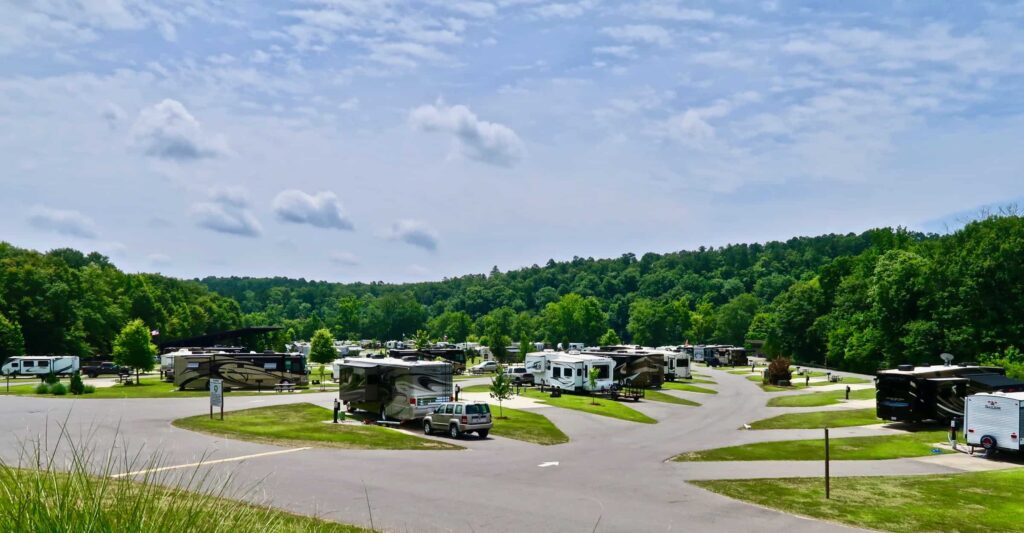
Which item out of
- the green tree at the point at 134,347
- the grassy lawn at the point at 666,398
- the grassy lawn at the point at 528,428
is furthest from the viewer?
the green tree at the point at 134,347

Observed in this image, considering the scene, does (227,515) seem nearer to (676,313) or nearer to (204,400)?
(204,400)

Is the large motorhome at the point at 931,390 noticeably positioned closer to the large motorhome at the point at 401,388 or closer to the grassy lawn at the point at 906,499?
the grassy lawn at the point at 906,499

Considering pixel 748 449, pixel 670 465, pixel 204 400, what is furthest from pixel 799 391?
pixel 204 400

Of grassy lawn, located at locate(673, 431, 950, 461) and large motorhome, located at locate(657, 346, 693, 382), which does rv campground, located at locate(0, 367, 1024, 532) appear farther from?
large motorhome, located at locate(657, 346, 693, 382)

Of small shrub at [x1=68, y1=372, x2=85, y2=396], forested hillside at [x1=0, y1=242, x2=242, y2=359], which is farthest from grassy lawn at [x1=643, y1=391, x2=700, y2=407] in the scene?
forested hillside at [x1=0, y1=242, x2=242, y2=359]

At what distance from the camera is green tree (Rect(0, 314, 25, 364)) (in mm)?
78750

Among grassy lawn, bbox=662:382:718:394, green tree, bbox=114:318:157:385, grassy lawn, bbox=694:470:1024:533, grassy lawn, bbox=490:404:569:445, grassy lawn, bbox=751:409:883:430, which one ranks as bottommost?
grassy lawn, bbox=662:382:718:394

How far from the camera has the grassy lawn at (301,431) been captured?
30.6 m

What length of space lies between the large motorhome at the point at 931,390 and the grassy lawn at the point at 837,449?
276 cm

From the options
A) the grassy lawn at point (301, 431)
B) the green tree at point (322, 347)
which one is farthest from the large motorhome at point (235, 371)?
the grassy lawn at point (301, 431)

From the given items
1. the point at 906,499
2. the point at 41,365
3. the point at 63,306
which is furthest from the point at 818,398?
the point at 63,306

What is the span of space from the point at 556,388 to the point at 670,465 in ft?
87.9

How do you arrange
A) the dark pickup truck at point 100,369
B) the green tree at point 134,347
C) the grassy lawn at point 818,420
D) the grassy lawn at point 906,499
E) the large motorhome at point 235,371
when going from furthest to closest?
1. the dark pickup truck at point 100,369
2. the green tree at point 134,347
3. the large motorhome at point 235,371
4. the grassy lawn at point 818,420
5. the grassy lawn at point 906,499

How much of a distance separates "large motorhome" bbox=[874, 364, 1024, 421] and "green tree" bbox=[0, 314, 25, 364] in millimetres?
84674
